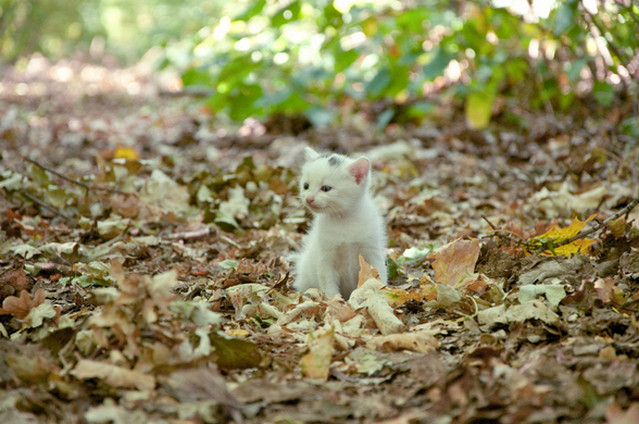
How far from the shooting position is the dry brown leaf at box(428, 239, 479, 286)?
3.13 metres

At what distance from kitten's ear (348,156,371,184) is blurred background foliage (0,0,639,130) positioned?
7.80 feet

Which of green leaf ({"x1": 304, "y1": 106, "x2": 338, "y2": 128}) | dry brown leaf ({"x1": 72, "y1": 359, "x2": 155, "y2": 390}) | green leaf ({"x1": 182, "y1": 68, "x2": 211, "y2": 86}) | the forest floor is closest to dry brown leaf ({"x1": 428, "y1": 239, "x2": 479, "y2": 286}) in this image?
the forest floor

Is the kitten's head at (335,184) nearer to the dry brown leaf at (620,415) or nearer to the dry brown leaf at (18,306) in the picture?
the dry brown leaf at (18,306)

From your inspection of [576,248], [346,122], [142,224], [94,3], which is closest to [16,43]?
[94,3]

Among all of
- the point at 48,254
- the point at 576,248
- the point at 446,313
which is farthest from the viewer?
the point at 48,254

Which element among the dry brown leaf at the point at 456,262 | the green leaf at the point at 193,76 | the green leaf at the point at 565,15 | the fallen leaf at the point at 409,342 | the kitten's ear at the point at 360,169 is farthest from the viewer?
the green leaf at the point at 193,76

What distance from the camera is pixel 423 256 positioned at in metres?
3.85

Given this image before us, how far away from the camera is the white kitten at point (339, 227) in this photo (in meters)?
3.46

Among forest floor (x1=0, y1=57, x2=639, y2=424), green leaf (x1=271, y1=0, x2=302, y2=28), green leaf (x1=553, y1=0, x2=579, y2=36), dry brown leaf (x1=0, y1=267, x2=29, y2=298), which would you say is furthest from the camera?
green leaf (x1=271, y1=0, x2=302, y2=28)

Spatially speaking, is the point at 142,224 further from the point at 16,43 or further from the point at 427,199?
the point at 16,43

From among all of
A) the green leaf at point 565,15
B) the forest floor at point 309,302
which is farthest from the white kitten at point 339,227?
the green leaf at point 565,15

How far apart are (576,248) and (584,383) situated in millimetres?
1505

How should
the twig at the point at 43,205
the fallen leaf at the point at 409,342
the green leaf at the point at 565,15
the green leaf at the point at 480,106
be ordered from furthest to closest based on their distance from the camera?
the green leaf at the point at 480,106 < the green leaf at the point at 565,15 < the twig at the point at 43,205 < the fallen leaf at the point at 409,342

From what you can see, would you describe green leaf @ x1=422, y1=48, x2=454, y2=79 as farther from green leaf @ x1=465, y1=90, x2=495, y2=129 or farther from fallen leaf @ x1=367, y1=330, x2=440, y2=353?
fallen leaf @ x1=367, y1=330, x2=440, y2=353
